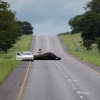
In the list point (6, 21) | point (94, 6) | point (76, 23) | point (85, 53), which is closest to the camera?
point (6, 21)

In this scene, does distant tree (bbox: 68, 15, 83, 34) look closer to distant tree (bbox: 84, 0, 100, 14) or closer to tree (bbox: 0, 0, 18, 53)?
distant tree (bbox: 84, 0, 100, 14)

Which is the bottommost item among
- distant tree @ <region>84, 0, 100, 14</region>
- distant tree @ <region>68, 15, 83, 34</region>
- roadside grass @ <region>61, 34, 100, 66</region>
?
roadside grass @ <region>61, 34, 100, 66</region>

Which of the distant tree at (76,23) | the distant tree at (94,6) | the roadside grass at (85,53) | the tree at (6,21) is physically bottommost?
the roadside grass at (85,53)

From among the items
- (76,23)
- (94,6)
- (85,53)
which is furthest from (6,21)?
(94,6)

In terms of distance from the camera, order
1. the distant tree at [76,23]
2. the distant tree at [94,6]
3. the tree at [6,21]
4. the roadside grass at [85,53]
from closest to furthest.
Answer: the tree at [6,21], the roadside grass at [85,53], the distant tree at [76,23], the distant tree at [94,6]

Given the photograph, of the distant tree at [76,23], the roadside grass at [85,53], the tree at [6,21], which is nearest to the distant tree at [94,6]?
the distant tree at [76,23]

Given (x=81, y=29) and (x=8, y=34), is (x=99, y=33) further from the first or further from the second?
(x=8, y=34)

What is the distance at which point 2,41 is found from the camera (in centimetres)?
6116

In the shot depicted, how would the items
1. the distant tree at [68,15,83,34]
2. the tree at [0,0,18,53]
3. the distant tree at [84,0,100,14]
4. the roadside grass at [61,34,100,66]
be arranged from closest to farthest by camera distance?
the tree at [0,0,18,53], the roadside grass at [61,34,100,66], the distant tree at [68,15,83,34], the distant tree at [84,0,100,14]

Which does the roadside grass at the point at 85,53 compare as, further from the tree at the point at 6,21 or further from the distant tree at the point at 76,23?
the tree at the point at 6,21

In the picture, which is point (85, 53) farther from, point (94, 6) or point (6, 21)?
point (94, 6)

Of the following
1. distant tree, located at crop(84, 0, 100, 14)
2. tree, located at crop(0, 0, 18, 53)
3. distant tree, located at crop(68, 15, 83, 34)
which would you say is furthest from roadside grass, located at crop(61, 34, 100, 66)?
distant tree, located at crop(84, 0, 100, 14)

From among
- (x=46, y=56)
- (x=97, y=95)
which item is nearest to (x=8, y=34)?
(x=46, y=56)

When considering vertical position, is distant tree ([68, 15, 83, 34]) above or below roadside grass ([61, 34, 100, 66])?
above
